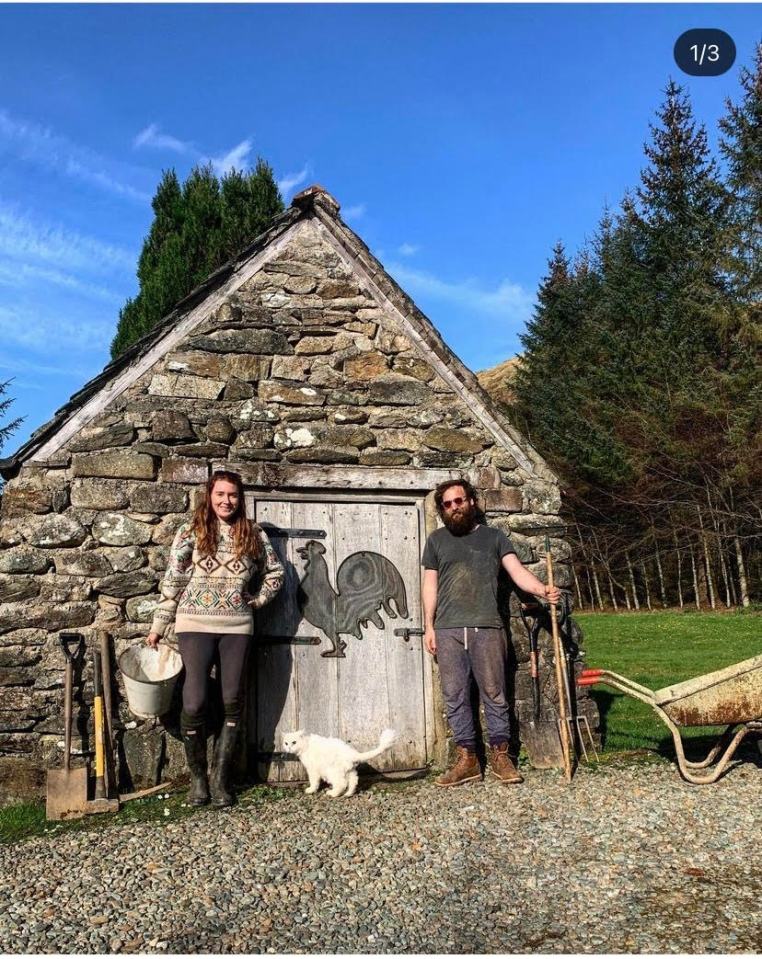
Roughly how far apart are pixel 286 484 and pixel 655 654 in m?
8.53

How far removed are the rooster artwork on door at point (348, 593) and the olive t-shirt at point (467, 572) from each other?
0.39 metres

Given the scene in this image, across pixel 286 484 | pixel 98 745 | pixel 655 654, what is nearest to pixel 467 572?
pixel 286 484

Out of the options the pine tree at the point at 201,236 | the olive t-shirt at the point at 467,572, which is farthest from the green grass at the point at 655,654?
the pine tree at the point at 201,236

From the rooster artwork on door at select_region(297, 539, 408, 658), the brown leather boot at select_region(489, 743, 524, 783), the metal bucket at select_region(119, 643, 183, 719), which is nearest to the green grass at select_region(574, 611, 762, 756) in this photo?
the brown leather boot at select_region(489, 743, 524, 783)

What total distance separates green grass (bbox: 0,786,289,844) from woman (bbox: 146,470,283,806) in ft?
0.53

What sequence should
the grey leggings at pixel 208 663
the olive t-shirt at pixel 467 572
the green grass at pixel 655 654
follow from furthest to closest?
the green grass at pixel 655 654 < the olive t-shirt at pixel 467 572 < the grey leggings at pixel 208 663

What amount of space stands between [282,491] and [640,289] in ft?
69.2

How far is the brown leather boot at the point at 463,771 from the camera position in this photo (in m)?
5.52

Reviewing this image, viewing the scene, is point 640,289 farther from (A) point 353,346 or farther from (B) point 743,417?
(A) point 353,346

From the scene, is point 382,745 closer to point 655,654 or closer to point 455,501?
point 455,501

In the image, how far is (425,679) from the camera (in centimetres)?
612

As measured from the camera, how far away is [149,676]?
211 inches

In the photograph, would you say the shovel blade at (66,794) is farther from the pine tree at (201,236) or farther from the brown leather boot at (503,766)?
the pine tree at (201,236)

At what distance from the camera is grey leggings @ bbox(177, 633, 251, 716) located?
5105 millimetres
